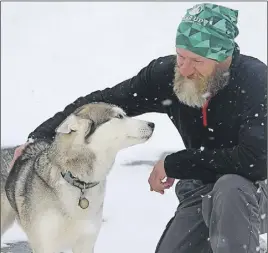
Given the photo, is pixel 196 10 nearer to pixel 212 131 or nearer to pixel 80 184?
pixel 212 131

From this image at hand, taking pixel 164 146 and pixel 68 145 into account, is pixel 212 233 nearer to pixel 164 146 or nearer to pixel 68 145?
pixel 68 145

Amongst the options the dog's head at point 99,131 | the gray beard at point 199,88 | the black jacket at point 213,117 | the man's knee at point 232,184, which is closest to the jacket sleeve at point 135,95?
the black jacket at point 213,117

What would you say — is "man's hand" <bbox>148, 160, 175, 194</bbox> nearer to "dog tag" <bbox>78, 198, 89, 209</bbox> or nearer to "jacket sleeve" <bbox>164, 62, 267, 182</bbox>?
"jacket sleeve" <bbox>164, 62, 267, 182</bbox>

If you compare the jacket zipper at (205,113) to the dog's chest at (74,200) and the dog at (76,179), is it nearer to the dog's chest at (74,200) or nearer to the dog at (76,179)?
the dog at (76,179)

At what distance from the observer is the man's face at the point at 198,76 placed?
3.06 meters

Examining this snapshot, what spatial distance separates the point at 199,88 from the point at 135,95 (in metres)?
0.46

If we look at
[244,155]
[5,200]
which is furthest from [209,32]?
[5,200]

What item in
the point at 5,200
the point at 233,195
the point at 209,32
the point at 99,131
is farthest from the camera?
the point at 5,200

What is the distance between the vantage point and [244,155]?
290 cm

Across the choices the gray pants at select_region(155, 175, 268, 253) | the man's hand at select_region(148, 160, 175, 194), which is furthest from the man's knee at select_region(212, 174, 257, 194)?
the man's hand at select_region(148, 160, 175, 194)

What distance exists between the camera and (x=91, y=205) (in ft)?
10.9

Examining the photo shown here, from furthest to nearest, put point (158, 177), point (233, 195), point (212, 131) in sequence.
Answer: point (212, 131) → point (158, 177) → point (233, 195)

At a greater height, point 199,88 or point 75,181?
point 199,88

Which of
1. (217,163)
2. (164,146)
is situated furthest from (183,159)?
(164,146)
